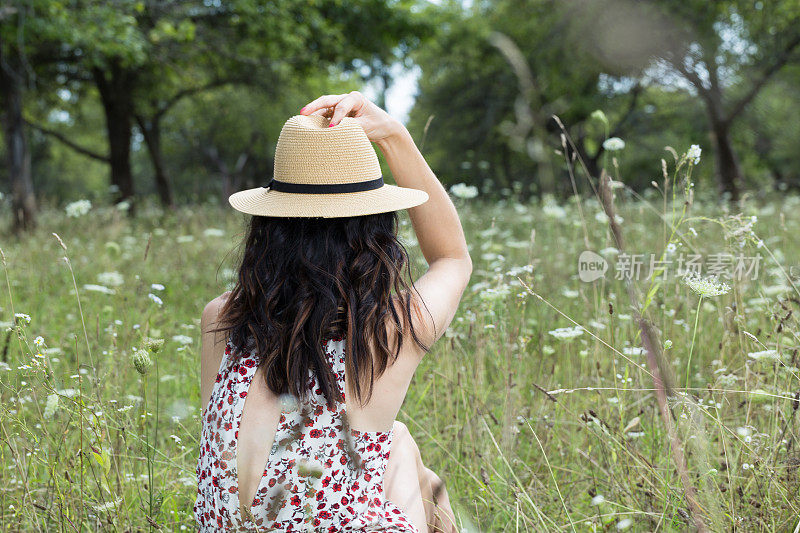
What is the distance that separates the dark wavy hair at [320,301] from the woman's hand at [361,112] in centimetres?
32

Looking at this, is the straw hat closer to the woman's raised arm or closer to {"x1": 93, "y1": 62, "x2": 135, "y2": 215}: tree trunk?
the woman's raised arm

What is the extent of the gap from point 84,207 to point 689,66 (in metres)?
9.39

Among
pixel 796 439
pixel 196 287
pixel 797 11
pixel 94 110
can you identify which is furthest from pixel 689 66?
pixel 94 110

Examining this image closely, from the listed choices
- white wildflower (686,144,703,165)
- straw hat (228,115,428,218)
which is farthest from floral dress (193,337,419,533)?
white wildflower (686,144,703,165)

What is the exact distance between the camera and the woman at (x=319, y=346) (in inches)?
60.8

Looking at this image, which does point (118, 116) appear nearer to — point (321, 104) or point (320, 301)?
point (321, 104)

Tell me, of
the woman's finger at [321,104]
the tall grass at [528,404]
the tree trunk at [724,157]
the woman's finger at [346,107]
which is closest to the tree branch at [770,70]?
the tree trunk at [724,157]

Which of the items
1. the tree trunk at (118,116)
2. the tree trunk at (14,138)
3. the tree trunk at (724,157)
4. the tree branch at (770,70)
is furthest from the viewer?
the tree trunk at (118,116)

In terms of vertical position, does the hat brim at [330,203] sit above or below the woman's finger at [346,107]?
below

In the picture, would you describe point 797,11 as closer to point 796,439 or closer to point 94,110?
point 796,439

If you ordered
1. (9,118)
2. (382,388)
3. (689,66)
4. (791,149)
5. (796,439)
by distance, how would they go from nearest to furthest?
1. (382,388)
2. (796,439)
3. (9,118)
4. (689,66)
5. (791,149)

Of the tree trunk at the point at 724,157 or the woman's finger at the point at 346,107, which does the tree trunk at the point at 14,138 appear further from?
the tree trunk at the point at 724,157

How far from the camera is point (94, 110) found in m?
26.4

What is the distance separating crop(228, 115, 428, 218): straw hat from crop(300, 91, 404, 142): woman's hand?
0.04m
